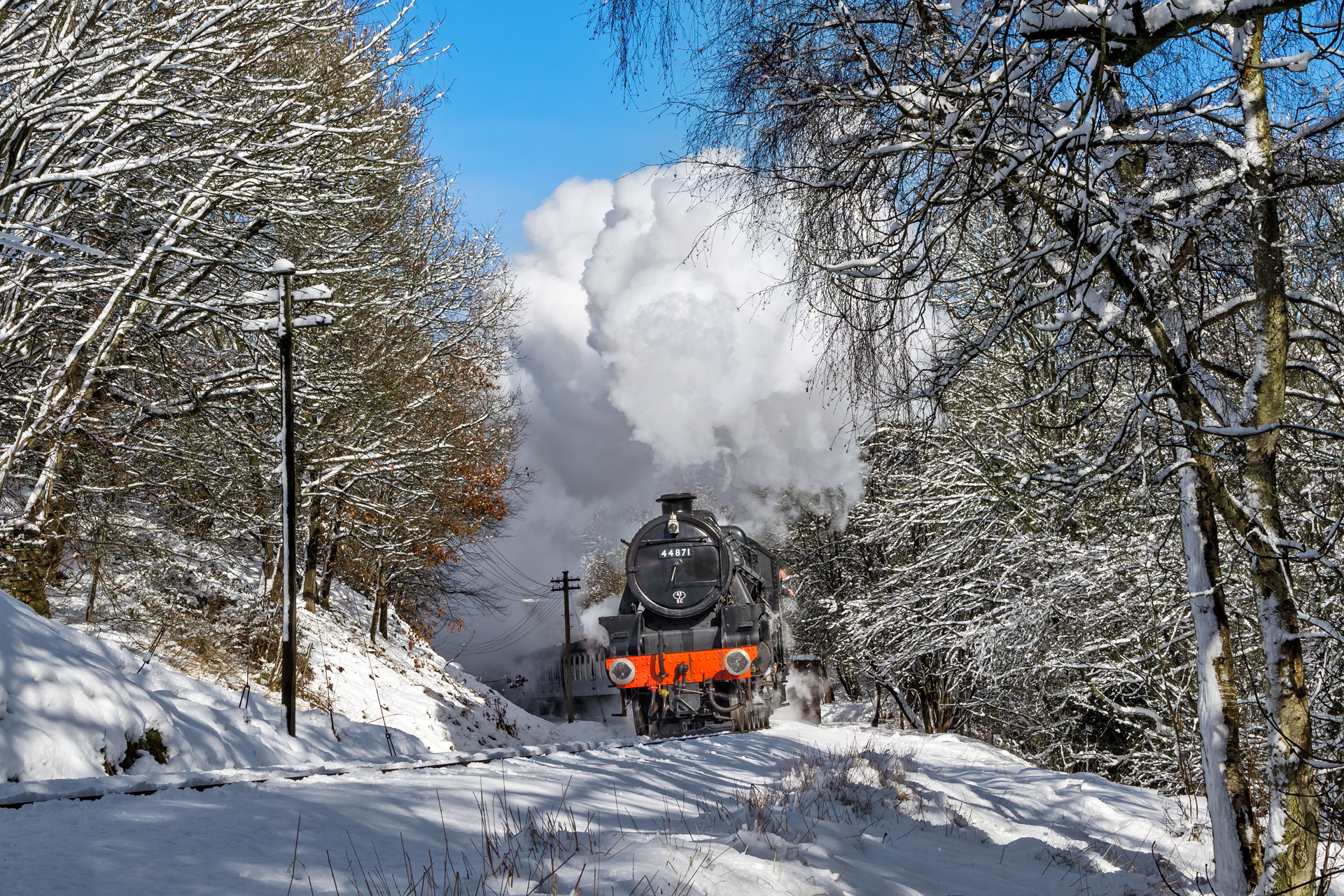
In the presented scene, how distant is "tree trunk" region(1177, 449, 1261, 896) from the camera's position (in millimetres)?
4301

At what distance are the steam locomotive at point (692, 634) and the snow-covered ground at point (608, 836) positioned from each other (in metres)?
6.44

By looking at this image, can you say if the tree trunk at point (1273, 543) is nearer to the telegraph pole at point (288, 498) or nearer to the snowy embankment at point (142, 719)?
the snowy embankment at point (142, 719)

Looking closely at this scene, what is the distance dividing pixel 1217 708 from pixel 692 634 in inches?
395

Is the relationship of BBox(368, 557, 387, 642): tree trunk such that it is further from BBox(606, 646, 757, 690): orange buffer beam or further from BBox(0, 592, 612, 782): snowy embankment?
BBox(606, 646, 757, 690): orange buffer beam

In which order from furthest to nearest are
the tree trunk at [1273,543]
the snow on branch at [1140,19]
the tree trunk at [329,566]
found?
the tree trunk at [329,566] → the tree trunk at [1273,543] → the snow on branch at [1140,19]

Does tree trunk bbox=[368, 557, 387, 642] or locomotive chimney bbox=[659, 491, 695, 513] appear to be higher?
locomotive chimney bbox=[659, 491, 695, 513]

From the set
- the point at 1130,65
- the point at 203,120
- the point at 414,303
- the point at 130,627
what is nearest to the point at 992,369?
the point at 1130,65

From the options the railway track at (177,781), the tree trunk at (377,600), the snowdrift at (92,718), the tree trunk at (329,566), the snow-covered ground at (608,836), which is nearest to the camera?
the snow-covered ground at (608,836)

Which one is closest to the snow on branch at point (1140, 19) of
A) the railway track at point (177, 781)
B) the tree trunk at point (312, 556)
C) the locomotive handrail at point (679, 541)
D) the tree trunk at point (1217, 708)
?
the tree trunk at point (1217, 708)

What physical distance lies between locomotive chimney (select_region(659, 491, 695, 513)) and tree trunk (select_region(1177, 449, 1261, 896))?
39.3ft

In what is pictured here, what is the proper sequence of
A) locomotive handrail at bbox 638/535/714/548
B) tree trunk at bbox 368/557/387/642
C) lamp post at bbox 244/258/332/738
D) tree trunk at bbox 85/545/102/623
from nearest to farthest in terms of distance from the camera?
lamp post at bbox 244/258/332/738 → tree trunk at bbox 85/545/102/623 → locomotive handrail at bbox 638/535/714/548 → tree trunk at bbox 368/557/387/642

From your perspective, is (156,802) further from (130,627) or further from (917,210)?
(130,627)

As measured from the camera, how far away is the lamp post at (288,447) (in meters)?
9.02

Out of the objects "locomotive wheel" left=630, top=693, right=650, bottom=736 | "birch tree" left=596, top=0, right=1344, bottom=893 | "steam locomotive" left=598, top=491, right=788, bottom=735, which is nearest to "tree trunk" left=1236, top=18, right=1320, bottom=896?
"birch tree" left=596, top=0, right=1344, bottom=893
